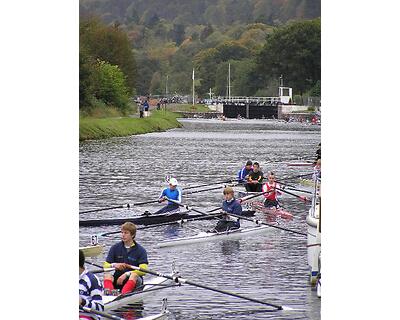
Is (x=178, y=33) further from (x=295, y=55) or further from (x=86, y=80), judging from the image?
(x=86, y=80)

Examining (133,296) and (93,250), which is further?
(93,250)

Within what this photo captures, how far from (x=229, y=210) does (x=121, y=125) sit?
21.4 metres

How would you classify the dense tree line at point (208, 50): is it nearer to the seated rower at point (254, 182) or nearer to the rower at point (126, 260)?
the seated rower at point (254, 182)

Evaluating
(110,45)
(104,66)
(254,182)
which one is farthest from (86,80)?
(254,182)

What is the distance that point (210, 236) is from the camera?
11.4 metres

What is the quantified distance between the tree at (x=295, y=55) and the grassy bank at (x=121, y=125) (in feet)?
21.4

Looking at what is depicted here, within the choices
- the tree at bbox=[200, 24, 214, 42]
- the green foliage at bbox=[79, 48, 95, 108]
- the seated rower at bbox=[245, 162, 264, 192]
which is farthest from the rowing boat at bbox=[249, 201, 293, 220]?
the tree at bbox=[200, 24, 214, 42]

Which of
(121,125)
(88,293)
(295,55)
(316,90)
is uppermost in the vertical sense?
(295,55)

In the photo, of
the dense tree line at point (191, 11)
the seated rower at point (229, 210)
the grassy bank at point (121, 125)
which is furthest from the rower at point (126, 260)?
the dense tree line at point (191, 11)

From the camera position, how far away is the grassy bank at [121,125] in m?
29.2

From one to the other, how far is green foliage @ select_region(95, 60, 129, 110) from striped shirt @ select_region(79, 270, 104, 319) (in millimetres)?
24889

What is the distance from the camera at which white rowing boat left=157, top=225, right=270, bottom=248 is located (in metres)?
11.1
